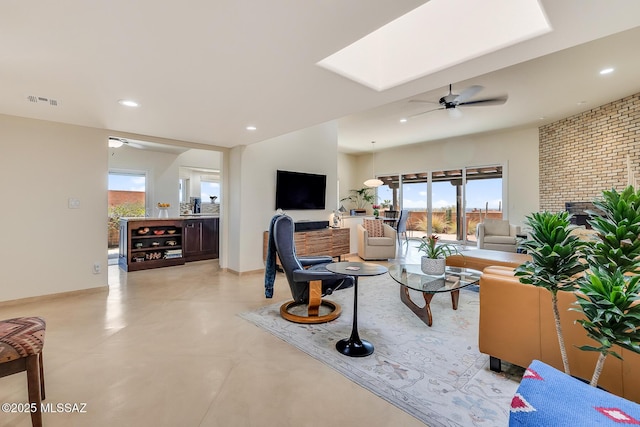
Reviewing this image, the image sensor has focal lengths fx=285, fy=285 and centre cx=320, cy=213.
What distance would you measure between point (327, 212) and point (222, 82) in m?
4.11

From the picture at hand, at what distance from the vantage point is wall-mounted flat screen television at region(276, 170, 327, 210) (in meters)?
5.39

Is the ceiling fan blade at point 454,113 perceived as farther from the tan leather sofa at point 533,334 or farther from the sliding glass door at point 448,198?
the tan leather sofa at point 533,334

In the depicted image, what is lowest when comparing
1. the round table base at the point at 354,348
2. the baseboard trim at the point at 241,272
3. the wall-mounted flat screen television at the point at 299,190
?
the round table base at the point at 354,348

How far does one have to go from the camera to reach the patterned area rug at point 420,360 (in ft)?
5.63

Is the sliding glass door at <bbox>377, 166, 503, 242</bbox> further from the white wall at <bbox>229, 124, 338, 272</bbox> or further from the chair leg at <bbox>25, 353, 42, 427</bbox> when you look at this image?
the chair leg at <bbox>25, 353, 42, 427</bbox>

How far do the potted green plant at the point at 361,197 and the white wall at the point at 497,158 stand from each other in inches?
39.5

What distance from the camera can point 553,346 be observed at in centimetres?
179

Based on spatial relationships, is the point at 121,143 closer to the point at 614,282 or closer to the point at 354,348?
the point at 354,348

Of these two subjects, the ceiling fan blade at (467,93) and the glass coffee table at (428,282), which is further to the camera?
the ceiling fan blade at (467,93)

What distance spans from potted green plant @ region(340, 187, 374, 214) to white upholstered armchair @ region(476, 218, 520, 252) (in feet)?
13.2

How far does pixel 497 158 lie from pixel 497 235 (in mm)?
2177

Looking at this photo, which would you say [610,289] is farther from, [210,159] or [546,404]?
[210,159]

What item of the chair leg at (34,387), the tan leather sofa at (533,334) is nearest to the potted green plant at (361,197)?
the tan leather sofa at (533,334)

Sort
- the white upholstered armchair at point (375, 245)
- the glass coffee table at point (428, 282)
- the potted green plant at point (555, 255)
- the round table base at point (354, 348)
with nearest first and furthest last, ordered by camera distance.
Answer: the potted green plant at point (555, 255) < the round table base at point (354, 348) < the glass coffee table at point (428, 282) < the white upholstered armchair at point (375, 245)
